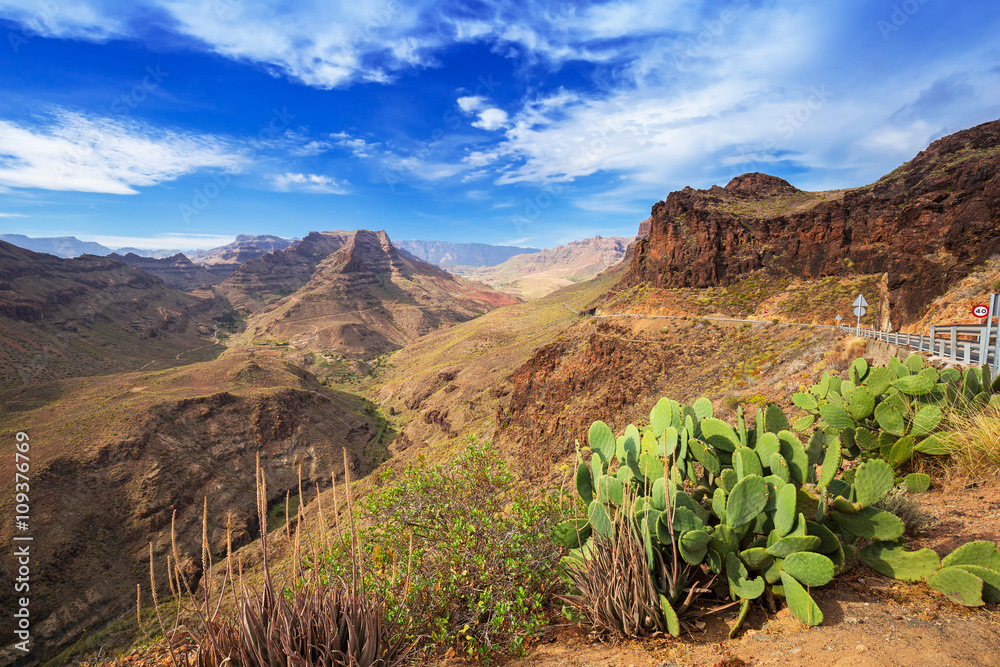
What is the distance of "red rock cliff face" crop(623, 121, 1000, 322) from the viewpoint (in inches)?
891

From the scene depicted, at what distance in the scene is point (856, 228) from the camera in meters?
32.0

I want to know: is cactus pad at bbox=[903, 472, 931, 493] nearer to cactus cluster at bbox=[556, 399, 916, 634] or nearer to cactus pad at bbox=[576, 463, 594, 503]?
cactus cluster at bbox=[556, 399, 916, 634]

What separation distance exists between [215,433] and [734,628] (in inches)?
2056

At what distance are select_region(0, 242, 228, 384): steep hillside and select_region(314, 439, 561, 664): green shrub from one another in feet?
227

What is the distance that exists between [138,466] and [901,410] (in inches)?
1974

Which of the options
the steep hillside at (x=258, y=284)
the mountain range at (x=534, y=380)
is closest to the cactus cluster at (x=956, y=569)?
the mountain range at (x=534, y=380)

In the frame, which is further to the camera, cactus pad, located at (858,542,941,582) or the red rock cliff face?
the red rock cliff face

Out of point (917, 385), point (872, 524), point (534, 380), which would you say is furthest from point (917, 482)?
point (534, 380)

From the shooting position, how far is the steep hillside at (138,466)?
27719 mm

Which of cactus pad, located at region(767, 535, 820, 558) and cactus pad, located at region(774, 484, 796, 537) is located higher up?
cactus pad, located at region(774, 484, 796, 537)

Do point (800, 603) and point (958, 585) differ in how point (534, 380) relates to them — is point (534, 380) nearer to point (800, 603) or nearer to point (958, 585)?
point (800, 603)

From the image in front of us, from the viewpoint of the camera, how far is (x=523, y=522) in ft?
20.8

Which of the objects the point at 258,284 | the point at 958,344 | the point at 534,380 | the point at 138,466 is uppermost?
the point at 258,284

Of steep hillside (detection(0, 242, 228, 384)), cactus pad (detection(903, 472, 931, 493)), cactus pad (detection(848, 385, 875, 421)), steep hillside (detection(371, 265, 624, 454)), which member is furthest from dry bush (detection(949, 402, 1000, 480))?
steep hillside (detection(0, 242, 228, 384))
